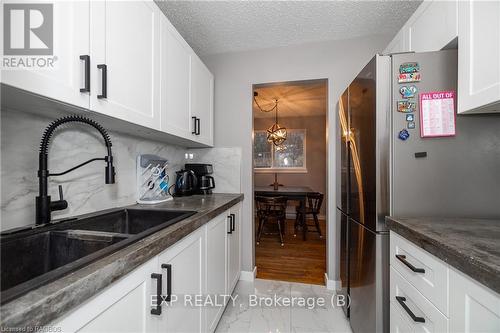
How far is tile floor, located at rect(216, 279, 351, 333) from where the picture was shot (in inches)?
61.7

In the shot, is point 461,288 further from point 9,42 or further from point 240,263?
point 240,263

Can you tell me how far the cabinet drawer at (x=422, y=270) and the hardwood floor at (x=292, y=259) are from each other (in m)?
1.42

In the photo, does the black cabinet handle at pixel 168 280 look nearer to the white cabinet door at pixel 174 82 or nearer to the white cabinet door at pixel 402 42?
the white cabinet door at pixel 174 82

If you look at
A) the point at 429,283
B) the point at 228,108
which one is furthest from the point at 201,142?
the point at 429,283

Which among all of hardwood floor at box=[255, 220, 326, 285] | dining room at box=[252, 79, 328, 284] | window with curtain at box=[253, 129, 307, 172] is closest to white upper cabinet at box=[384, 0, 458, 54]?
dining room at box=[252, 79, 328, 284]

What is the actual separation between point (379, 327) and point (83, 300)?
1347 millimetres

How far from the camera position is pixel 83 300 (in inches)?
19.7

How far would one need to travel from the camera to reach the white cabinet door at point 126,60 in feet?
2.90

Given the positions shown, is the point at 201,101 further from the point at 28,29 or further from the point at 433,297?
the point at 433,297

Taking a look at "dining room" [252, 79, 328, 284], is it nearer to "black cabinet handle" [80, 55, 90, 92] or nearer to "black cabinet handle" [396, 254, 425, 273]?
"black cabinet handle" [396, 254, 425, 273]

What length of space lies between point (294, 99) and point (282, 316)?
3.36 meters

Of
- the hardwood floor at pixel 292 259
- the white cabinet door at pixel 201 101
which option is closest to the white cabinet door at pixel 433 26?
the white cabinet door at pixel 201 101

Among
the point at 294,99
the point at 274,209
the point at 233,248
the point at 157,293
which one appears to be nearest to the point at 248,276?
the point at 233,248

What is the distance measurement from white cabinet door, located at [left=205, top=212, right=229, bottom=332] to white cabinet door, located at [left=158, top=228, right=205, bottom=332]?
0.11m
